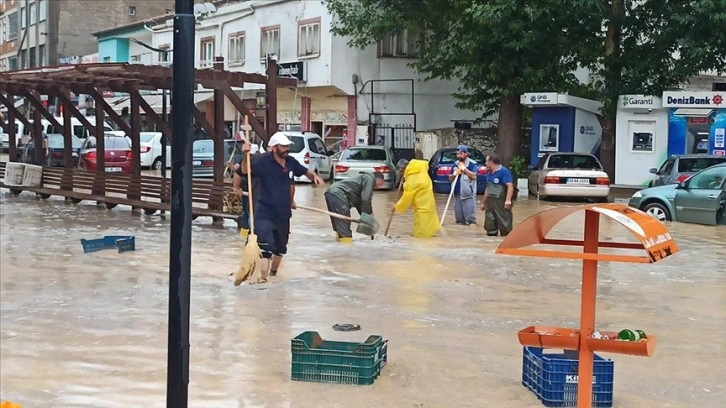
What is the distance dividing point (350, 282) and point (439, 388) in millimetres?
5077

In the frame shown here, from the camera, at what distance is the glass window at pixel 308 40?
1526 inches

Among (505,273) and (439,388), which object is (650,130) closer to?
(505,273)

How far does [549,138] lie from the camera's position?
32.1 metres

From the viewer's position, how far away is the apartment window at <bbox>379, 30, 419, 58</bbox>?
39094 mm

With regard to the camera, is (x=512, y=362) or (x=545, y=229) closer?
(x=545, y=229)

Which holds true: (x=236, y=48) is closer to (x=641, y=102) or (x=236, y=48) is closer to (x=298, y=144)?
(x=298, y=144)

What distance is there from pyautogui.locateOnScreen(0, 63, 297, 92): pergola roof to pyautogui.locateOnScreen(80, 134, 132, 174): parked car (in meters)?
10.9

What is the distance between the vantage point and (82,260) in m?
14.1

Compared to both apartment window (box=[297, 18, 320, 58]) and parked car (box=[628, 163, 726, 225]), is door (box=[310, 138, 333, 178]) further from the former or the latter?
parked car (box=[628, 163, 726, 225])

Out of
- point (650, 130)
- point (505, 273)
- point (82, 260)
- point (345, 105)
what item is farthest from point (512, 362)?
point (345, 105)

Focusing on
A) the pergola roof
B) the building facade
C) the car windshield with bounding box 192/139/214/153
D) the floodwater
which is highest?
the building facade

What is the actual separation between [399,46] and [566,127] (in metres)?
9.97

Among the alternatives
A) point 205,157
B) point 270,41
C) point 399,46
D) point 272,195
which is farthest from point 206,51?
point 272,195

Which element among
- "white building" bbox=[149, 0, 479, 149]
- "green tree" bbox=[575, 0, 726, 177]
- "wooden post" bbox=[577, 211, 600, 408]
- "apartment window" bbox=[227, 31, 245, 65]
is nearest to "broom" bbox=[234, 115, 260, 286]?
"wooden post" bbox=[577, 211, 600, 408]
